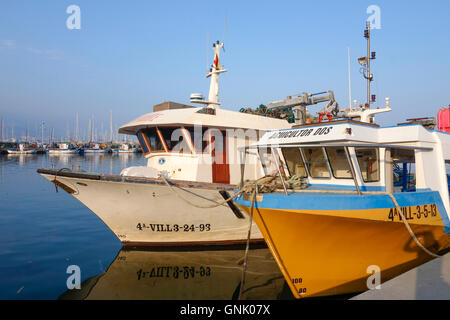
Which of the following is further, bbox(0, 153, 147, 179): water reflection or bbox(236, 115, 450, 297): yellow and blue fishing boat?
bbox(0, 153, 147, 179): water reflection

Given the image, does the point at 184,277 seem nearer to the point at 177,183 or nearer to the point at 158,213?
the point at 158,213

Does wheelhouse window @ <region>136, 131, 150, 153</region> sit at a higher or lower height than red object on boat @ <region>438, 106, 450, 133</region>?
lower

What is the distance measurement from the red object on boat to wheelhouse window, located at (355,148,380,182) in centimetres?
747

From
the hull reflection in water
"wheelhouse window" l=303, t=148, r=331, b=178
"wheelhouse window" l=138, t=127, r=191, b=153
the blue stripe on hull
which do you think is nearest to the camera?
the blue stripe on hull

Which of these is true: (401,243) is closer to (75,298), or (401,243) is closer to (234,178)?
(234,178)

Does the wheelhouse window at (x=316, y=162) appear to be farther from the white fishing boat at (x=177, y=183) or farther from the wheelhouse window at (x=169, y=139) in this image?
the wheelhouse window at (x=169, y=139)

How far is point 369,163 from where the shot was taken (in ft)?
23.3

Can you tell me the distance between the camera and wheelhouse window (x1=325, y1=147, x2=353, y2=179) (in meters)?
7.22

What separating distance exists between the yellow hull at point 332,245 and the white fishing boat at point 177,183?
2981 mm

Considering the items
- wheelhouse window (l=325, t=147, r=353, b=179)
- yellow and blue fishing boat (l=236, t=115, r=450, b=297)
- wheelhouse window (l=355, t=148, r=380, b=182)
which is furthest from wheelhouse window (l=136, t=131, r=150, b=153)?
wheelhouse window (l=355, t=148, r=380, b=182)

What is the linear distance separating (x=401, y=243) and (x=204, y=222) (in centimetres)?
542

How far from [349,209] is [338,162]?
191 cm

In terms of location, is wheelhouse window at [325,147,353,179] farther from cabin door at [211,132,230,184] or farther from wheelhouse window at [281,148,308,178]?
cabin door at [211,132,230,184]

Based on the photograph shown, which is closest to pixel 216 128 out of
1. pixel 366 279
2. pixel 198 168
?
pixel 198 168
